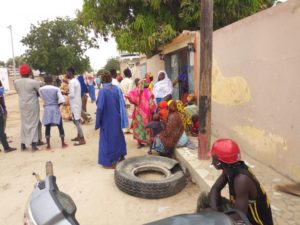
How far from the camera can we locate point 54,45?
115ft

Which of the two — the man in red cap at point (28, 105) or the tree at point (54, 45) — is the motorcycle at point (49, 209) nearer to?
the man in red cap at point (28, 105)

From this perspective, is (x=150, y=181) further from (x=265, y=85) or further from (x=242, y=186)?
(x=242, y=186)

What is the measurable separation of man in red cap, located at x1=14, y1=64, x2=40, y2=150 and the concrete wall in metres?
4.08

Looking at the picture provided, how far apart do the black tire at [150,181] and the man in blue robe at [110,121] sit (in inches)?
20.4

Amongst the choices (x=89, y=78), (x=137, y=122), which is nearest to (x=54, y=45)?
(x=89, y=78)

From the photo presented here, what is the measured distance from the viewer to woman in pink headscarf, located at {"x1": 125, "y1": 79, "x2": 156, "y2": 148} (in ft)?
21.4

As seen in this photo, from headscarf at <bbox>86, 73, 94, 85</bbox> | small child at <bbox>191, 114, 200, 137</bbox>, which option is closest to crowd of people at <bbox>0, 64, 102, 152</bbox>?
small child at <bbox>191, 114, 200, 137</bbox>

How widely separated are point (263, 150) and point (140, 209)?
2120mm

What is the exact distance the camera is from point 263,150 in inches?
189

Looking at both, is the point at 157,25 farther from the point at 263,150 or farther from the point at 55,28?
the point at 55,28

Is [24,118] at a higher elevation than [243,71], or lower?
lower

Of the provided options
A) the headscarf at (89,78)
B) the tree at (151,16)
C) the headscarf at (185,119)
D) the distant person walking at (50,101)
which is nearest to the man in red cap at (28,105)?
the distant person walking at (50,101)

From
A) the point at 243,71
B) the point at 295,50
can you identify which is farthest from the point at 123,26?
the point at 295,50

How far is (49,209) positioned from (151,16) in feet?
28.4
